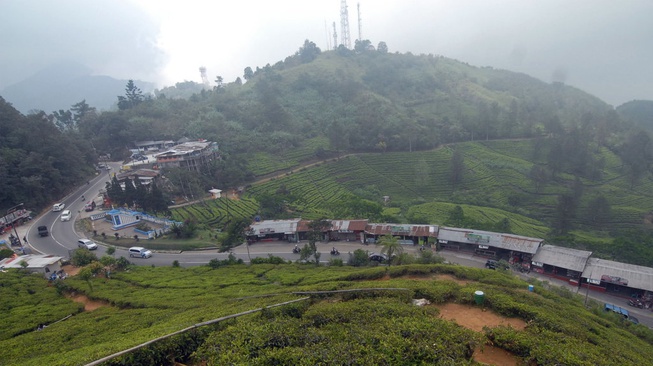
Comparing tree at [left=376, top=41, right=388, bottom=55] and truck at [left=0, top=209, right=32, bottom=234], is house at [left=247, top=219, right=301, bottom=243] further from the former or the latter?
tree at [left=376, top=41, right=388, bottom=55]

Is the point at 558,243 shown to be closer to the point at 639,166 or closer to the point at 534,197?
the point at 534,197

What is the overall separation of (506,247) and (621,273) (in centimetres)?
805

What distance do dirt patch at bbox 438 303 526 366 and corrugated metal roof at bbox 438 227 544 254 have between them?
18.3 m

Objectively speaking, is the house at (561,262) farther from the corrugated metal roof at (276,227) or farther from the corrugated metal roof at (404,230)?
the corrugated metal roof at (276,227)

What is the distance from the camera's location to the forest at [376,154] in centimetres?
4297

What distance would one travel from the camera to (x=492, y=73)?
429 ft

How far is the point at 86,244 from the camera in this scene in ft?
110

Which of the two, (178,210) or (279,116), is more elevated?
(279,116)

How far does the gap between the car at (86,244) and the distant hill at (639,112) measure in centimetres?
12965

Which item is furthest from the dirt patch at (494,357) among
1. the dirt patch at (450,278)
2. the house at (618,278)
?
the house at (618,278)

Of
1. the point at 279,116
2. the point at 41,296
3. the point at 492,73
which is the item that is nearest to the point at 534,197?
the point at 279,116

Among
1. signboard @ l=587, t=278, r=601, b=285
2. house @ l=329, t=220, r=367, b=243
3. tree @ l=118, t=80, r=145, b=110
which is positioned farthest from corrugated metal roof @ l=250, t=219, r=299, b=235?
tree @ l=118, t=80, r=145, b=110

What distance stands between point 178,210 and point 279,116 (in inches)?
1379

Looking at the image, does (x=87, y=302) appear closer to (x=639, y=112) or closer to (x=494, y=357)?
Answer: (x=494, y=357)
